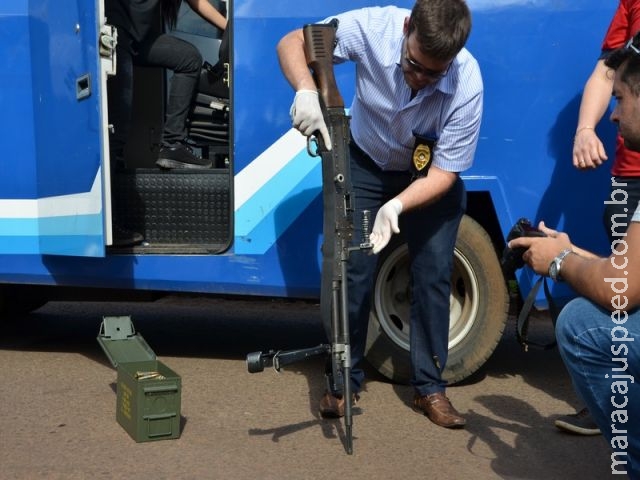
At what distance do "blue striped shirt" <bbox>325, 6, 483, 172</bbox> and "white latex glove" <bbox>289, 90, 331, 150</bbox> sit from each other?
0.35m

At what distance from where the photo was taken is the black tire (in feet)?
14.8

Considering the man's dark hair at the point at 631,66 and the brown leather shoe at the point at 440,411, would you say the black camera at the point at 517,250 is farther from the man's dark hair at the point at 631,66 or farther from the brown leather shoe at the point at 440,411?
the brown leather shoe at the point at 440,411

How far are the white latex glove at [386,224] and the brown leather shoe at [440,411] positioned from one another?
2.74ft

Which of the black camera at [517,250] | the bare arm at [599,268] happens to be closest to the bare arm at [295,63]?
the black camera at [517,250]

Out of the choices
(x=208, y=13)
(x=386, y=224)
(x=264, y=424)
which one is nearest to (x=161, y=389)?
(x=264, y=424)

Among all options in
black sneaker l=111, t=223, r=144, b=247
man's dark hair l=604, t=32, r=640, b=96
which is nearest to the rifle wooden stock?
man's dark hair l=604, t=32, r=640, b=96

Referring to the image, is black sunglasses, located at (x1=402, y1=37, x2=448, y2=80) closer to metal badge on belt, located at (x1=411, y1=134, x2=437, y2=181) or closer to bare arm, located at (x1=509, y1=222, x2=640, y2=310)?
metal badge on belt, located at (x1=411, y1=134, x2=437, y2=181)

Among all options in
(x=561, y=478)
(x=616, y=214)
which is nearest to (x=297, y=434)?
(x=561, y=478)

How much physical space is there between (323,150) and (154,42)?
203 cm

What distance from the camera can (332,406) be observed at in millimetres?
4098

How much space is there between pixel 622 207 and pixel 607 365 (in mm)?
1190

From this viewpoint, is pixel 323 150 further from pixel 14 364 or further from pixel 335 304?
pixel 14 364

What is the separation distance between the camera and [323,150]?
3670 mm

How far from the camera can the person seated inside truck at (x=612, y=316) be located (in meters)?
2.83
